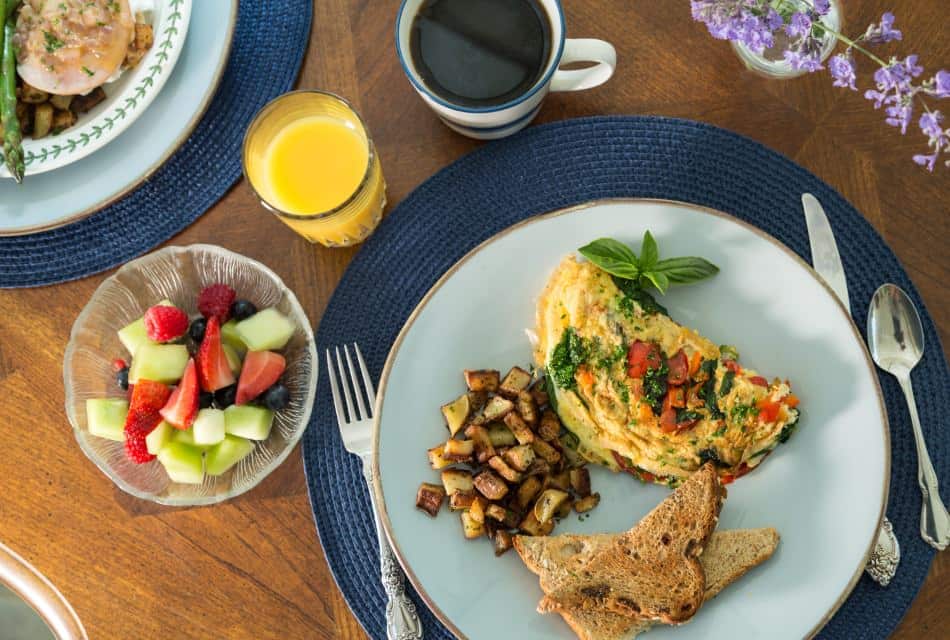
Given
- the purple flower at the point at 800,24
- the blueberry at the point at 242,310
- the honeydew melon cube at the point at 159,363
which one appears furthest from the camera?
the blueberry at the point at 242,310

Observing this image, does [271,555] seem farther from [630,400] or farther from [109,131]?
[109,131]

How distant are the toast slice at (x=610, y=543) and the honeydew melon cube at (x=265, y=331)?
78 cm

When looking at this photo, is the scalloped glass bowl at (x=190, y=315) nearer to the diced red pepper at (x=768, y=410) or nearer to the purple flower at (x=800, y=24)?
the diced red pepper at (x=768, y=410)

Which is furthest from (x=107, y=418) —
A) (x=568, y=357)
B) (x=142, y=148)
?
(x=568, y=357)

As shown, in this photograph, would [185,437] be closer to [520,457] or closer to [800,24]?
[520,457]

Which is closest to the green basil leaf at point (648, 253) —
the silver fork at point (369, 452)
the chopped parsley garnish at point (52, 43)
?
the silver fork at point (369, 452)

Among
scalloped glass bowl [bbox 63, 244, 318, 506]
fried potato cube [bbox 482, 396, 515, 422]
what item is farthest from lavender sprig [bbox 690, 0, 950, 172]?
scalloped glass bowl [bbox 63, 244, 318, 506]

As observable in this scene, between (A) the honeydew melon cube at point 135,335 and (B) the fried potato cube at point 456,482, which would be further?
(A) the honeydew melon cube at point 135,335

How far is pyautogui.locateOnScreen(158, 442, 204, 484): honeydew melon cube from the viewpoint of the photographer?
1.97m

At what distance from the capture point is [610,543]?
191cm

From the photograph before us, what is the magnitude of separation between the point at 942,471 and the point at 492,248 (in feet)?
4.12

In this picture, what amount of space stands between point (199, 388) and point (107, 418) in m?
0.27

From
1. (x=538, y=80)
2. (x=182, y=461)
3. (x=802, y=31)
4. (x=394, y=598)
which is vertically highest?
(x=802, y=31)

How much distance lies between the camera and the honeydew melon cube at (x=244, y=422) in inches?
78.8
